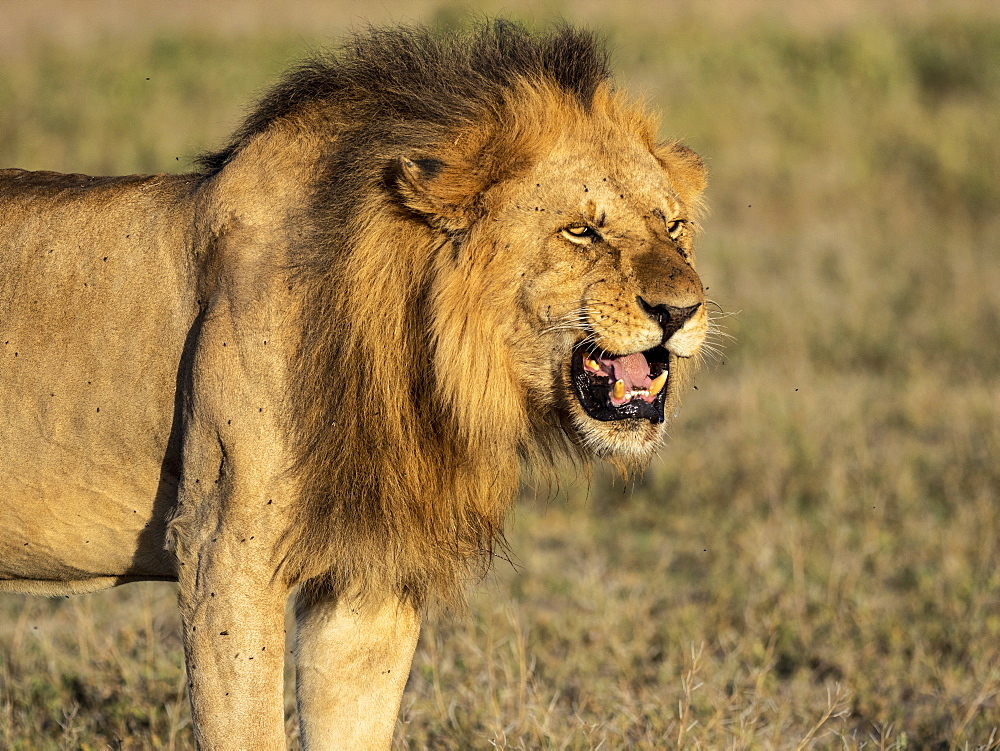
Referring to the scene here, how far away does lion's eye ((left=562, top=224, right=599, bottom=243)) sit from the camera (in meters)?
2.62

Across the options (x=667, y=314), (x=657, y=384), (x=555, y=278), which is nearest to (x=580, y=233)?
(x=555, y=278)

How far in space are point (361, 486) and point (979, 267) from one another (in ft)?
29.0

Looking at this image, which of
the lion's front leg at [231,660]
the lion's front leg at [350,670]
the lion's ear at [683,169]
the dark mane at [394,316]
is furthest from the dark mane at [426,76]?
the lion's front leg at [350,670]

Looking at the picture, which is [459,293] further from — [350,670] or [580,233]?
[350,670]

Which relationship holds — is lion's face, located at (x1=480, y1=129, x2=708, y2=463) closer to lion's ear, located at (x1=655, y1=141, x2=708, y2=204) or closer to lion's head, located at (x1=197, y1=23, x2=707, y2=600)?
lion's head, located at (x1=197, y1=23, x2=707, y2=600)

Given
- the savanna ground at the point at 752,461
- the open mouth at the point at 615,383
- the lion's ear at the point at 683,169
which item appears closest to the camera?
the open mouth at the point at 615,383

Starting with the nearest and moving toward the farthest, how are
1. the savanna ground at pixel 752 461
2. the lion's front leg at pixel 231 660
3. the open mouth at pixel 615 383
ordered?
1. the lion's front leg at pixel 231 660
2. the open mouth at pixel 615 383
3. the savanna ground at pixel 752 461

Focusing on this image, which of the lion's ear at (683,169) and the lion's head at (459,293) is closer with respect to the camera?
the lion's head at (459,293)

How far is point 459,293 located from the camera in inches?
103

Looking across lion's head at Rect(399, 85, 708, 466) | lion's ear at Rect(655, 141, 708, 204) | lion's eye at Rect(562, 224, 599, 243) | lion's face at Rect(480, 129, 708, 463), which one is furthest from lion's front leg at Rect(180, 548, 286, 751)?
lion's ear at Rect(655, 141, 708, 204)

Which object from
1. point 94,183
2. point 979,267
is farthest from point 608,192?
point 979,267

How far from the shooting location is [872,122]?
533 inches

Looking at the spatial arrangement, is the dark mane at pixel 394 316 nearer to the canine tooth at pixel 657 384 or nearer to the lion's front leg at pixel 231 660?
the lion's front leg at pixel 231 660

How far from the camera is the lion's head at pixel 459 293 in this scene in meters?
2.61
